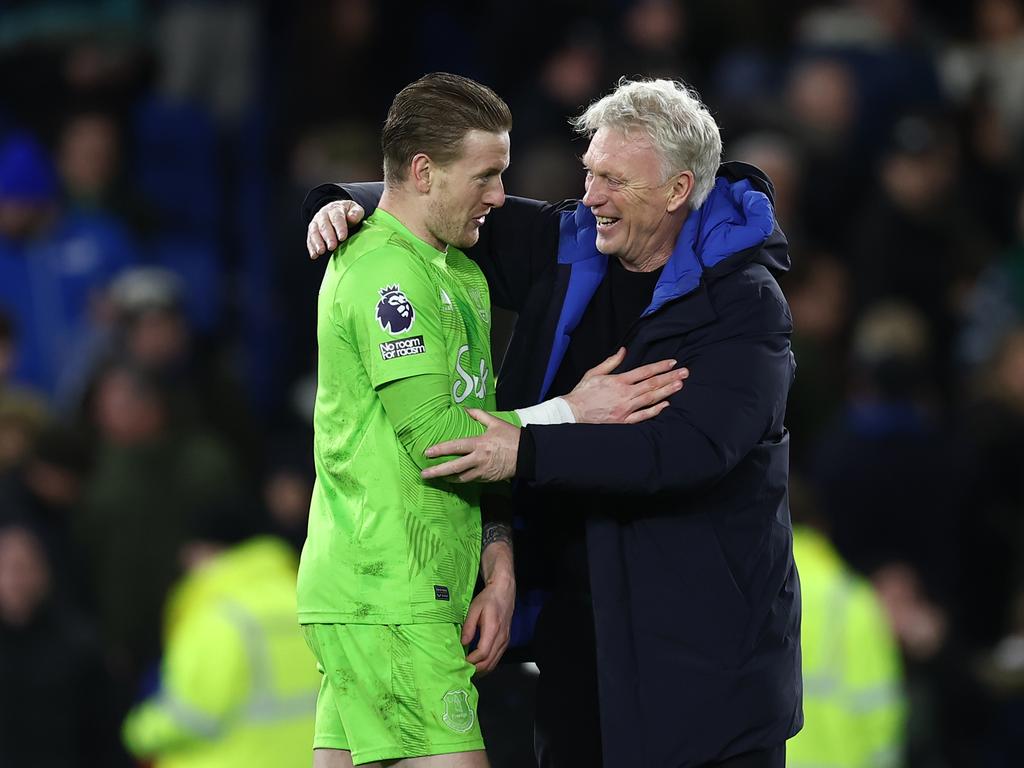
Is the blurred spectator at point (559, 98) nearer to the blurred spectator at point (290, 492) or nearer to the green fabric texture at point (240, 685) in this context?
the blurred spectator at point (290, 492)

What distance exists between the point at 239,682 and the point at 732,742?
7.64ft

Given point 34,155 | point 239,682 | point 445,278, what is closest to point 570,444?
point 445,278

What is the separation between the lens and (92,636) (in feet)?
23.1

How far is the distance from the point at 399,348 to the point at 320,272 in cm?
486

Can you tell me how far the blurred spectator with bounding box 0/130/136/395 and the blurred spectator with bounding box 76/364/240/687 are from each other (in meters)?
0.58

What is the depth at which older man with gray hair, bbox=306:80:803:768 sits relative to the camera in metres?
3.90

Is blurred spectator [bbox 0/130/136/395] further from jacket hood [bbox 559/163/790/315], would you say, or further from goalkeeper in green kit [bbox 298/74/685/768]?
goalkeeper in green kit [bbox 298/74/685/768]

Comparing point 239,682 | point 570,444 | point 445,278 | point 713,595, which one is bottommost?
point 239,682

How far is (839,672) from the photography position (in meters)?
6.11

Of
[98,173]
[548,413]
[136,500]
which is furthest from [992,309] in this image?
[548,413]

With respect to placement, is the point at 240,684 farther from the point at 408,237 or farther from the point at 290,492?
the point at 408,237

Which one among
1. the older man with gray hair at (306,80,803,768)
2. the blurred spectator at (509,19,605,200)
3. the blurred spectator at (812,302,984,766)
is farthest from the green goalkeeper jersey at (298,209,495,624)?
the blurred spectator at (509,19,605,200)

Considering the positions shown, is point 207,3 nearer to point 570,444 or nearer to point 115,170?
point 115,170

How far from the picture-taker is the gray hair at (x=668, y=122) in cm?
406
